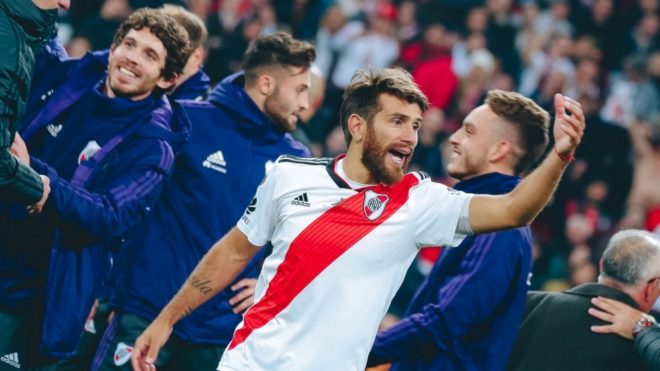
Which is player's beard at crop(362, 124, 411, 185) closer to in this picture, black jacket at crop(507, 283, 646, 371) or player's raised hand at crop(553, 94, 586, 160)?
player's raised hand at crop(553, 94, 586, 160)

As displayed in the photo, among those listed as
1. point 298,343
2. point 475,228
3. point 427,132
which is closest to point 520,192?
point 475,228

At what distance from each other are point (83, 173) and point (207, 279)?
843 mm

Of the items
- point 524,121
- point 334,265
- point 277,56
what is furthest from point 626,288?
point 277,56

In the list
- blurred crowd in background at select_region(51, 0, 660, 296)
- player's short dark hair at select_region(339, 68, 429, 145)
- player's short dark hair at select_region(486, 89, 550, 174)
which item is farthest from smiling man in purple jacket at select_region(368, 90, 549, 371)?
blurred crowd in background at select_region(51, 0, 660, 296)

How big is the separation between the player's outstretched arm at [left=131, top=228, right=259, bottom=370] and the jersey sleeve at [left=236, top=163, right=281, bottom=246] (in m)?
0.08

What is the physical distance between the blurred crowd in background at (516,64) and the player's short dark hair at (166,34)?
4.64 meters

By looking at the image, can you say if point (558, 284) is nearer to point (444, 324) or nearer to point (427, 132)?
point (427, 132)

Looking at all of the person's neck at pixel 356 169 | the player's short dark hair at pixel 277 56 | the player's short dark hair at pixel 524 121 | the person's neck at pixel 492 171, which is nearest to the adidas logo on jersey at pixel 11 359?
the person's neck at pixel 356 169

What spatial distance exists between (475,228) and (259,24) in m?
9.03

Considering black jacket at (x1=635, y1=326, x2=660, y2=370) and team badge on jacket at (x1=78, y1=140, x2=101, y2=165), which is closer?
black jacket at (x1=635, y1=326, x2=660, y2=370)

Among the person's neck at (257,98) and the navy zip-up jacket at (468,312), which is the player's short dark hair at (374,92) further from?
the person's neck at (257,98)

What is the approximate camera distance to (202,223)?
5949mm

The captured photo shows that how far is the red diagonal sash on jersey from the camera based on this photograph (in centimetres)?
441

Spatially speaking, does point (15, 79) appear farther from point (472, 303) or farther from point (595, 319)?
point (595, 319)
